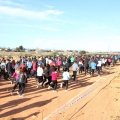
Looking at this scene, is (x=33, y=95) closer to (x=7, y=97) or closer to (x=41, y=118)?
(x=7, y=97)

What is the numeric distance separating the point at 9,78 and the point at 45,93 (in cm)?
581

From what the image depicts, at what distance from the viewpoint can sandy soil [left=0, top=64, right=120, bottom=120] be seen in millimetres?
11586

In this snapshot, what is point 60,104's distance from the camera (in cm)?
1360

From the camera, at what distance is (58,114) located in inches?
462

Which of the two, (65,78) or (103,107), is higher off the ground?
(65,78)

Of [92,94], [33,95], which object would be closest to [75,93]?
[92,94]

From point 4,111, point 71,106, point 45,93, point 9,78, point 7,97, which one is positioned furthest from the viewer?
point 9,78

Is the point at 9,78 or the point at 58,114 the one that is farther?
the point at 9,78

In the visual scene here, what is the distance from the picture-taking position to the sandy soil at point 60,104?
1159cm

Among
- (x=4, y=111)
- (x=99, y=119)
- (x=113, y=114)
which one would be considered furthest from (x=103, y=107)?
(x=4, y=111)

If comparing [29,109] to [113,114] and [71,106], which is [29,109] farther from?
[113,114]

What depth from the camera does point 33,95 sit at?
50.6 ft

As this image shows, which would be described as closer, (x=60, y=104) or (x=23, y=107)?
(x=23, y=107)

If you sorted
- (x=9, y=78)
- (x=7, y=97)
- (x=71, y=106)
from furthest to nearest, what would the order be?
(x=9, y=78), (x=7, y=97), (x=71, y=106)
